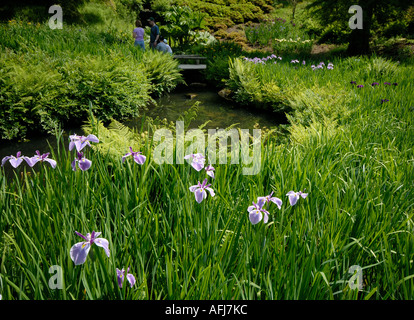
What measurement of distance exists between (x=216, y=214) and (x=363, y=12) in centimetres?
1102

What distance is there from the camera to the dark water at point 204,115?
498 centimetres

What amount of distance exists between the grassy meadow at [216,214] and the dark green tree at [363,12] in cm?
615

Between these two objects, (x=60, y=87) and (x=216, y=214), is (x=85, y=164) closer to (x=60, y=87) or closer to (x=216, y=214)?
(x=216, y=214)

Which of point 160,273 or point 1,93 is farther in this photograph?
point 1,93

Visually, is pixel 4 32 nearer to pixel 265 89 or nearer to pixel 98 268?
pixel 265 89

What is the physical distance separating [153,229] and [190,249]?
31cm

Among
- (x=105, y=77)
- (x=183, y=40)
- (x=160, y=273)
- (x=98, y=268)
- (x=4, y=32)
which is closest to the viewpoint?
(x=98, y=268)

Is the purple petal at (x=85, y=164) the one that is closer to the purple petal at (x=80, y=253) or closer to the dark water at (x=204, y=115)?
the purple petal at (x=80, y=253)

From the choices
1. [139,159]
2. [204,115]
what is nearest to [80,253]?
[139,159]

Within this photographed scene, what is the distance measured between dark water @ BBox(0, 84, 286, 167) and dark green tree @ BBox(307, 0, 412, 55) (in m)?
5.51

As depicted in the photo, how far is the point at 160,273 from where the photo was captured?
53.1 inches

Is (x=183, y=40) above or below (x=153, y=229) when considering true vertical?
above
